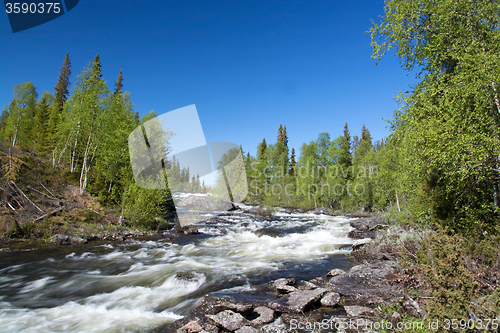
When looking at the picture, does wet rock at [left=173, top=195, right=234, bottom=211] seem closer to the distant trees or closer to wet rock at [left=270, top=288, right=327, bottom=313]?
the distant trees

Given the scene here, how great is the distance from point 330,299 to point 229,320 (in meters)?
2.61

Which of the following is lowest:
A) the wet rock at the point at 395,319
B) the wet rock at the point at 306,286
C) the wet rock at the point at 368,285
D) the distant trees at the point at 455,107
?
the wet rock at the point at 306,286

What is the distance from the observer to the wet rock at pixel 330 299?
20.2 ft

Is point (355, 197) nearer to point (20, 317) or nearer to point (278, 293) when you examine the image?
point (278, 293)

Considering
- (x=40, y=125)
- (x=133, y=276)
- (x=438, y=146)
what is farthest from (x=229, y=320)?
(x=40, y=125)

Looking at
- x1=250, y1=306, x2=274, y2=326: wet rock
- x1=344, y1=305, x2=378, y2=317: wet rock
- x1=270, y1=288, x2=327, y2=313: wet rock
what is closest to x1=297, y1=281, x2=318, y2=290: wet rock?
x1=270, y1=288, x2=327, y2=313: wet rock

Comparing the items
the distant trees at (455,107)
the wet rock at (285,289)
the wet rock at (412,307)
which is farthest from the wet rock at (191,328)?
the distant trees at (455,107)

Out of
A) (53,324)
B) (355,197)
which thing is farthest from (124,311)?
(355,197)

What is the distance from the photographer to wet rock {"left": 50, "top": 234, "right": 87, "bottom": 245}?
1364 cm

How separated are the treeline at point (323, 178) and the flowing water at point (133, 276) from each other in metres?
24.9

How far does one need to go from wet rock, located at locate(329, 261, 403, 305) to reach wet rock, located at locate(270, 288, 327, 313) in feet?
2.22

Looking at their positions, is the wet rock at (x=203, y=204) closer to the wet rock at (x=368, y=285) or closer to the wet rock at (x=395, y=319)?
the wet rock at (x=368, y=285)

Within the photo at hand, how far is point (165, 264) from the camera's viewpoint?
1118 centimetres

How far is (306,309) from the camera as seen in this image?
591 centimetres
